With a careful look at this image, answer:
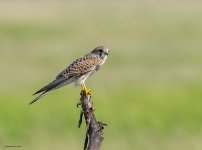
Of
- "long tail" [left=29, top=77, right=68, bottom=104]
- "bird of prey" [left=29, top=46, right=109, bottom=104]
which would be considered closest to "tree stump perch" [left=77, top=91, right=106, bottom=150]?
"long tail" [left=29, top=77, right=68, bottom=104]

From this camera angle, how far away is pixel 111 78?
24.7 m

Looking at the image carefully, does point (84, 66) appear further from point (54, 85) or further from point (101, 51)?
point (54, 85)

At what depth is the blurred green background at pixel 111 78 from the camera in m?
15.2

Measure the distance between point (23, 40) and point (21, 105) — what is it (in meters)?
20.8

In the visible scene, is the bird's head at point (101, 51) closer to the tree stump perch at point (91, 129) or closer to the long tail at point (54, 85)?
the long tail at point (54, 85)

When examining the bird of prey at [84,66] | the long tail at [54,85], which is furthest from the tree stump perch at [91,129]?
the bird of prey at [84,66]

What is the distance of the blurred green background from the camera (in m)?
15.2

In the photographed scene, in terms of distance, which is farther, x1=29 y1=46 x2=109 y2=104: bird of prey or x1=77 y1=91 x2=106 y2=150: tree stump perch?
x1=29 y1=46 x2=109 y2=104: bird of prey

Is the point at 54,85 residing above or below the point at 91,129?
above

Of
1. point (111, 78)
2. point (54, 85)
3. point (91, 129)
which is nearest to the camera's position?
point (91, 129)

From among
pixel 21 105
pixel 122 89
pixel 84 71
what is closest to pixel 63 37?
pixel 122 89

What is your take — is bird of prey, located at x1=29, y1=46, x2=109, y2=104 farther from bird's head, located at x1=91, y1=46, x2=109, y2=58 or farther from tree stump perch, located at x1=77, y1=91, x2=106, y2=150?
tree stump perch, located at x1=77, y1=91, x2=106, y2=150

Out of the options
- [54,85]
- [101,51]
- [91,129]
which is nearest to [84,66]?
[101,51]

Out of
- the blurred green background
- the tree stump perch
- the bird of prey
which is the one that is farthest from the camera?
the blurred green background
